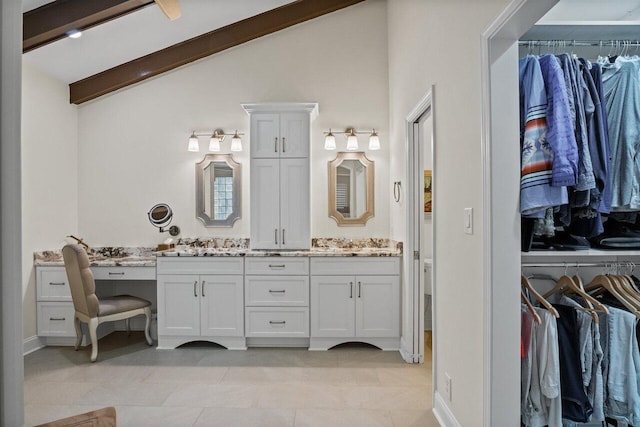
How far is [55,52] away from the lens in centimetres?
360

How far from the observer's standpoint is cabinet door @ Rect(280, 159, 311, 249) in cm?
380

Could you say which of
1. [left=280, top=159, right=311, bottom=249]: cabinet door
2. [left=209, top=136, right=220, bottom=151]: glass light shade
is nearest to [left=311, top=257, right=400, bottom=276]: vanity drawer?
[left=280, top=159, right=311, bottom=249]: cabinet door

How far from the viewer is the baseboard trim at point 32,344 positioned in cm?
349

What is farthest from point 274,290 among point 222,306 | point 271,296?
point 222,306

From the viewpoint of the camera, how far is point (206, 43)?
409cm

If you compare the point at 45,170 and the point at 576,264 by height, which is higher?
the point at 45,170

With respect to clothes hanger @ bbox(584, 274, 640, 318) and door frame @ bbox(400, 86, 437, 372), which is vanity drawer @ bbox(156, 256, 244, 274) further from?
clothes hanger @ bbox(584, 274, 640, 318)

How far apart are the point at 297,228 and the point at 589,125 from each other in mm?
2581

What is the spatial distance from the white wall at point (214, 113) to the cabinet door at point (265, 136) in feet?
1.41

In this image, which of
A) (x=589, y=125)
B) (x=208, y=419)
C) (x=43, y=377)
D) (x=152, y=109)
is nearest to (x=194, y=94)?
(x=152, y=109)

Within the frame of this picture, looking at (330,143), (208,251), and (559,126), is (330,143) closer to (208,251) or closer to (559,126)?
(208,251)

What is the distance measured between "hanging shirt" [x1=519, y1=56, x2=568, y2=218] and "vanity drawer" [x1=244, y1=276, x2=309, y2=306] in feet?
7.62

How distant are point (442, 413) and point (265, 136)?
2.75m

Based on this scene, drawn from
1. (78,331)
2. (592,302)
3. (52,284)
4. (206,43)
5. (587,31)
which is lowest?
(78,331)
